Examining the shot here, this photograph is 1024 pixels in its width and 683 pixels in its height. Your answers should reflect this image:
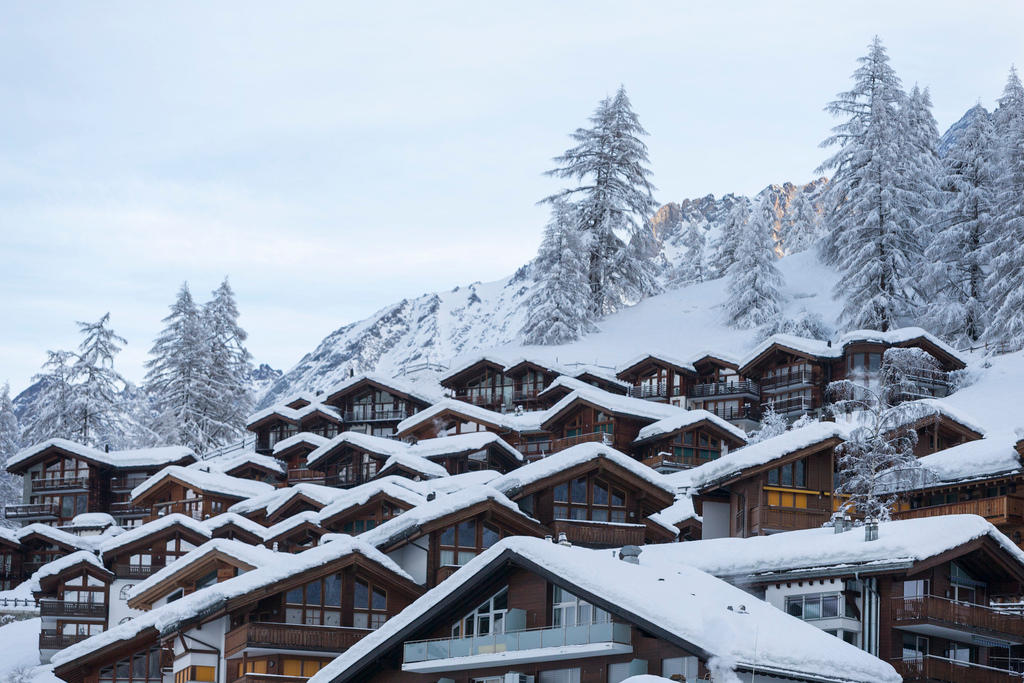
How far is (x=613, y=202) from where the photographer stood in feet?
366

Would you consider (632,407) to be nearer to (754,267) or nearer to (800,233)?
(754,267)

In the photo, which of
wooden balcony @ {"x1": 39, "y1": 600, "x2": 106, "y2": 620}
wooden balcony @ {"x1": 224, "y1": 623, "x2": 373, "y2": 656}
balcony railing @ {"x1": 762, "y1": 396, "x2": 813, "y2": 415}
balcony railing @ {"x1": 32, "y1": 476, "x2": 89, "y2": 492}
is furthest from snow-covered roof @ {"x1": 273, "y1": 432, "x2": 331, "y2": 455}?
wooden balcony @ {"x1": 224, "y1": 623, "x2": 373, "y2": 656}

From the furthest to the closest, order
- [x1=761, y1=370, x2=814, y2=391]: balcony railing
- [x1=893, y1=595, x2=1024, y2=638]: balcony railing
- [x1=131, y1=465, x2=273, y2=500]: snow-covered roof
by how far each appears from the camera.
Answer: [x1=761, y1=370, x2=814, y2=391]: balcony railing
[x1=131, y1=465, x2=273, y2=500]: snow-covered roof
[x1=893, y1=595, x2=1024, y2=638]: balcony railing

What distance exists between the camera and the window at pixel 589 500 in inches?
1849

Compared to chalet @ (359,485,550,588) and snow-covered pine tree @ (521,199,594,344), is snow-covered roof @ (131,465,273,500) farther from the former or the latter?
chalet @ (359,485,550,588)

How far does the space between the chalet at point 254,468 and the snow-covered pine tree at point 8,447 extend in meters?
21.2

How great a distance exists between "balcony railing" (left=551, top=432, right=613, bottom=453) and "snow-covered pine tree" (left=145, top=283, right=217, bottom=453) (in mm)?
35234

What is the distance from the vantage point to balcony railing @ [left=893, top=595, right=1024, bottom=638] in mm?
34925

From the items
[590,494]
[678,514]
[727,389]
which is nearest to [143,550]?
[678,514]

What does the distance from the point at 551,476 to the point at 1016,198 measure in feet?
153

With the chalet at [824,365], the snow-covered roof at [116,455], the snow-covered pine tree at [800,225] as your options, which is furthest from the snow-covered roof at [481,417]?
the snow-covered pine tree at [800,225]

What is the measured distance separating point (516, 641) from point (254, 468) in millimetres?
56522

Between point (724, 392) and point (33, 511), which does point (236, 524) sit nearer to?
point (33, 511)

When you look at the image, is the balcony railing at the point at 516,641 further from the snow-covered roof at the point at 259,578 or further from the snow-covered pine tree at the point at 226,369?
the snow-covered pine tree at the point at 226,369
